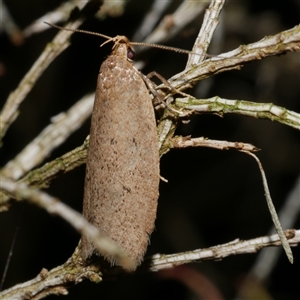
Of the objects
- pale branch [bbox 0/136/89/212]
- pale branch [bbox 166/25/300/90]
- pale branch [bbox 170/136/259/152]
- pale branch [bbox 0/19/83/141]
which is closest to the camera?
pale branch [bbox 166/25/300/90]

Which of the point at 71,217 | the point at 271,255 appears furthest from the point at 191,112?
the point at 271,255

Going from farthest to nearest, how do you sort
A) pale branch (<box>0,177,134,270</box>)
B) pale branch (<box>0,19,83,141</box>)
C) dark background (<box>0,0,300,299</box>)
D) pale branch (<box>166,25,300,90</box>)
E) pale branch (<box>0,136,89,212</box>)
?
1. dark background (<box>0,0,300,299</box>)
2. pale branch (<box>0,19,83,141</box>)
3. pale branch (<box>0,136,89,212</box>)
4. pale branch (<box>166,25,300,90</box>)
5. pale branch (<box>0,177,134,270</box>)

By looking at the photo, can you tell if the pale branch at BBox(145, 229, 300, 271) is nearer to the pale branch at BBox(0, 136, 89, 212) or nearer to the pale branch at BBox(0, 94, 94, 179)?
the pale branch at BBox(0, 136, 89, 212)

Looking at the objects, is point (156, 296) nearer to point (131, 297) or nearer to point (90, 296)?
point (131, 297)

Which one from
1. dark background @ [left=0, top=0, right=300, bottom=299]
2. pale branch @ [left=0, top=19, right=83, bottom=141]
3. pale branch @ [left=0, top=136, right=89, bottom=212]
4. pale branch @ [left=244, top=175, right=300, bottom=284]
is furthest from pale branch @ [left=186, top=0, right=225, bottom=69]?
dark background @ [left=0, top=0, right=300, bottom=299]

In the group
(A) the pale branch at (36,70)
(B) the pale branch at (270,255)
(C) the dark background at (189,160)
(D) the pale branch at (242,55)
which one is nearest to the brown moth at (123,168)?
(D) the pale branch at (242,55)

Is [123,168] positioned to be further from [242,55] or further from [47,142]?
[47,142]

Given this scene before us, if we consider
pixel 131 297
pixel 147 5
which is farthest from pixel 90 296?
pixel 147 5
